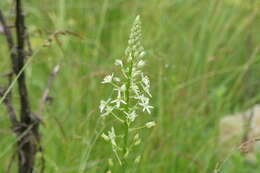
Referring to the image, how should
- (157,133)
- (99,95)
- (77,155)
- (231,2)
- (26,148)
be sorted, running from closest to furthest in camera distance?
1. (26,148)
2. (77,155)
3. (157,133)
4. (99,95)
5. (231,2)

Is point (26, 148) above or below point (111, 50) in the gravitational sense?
below

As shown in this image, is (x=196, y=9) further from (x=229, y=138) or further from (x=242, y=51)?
(x=229, y=138)

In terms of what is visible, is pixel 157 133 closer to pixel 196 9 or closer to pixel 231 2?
pixel 231 2

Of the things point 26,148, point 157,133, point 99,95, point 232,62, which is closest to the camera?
point 26,148

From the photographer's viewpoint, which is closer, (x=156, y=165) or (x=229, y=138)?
(x=156, y=165)

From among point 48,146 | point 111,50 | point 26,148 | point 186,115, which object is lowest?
point 26,148

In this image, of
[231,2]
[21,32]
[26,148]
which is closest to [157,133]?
[26,148]
